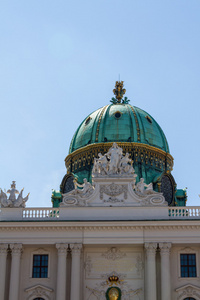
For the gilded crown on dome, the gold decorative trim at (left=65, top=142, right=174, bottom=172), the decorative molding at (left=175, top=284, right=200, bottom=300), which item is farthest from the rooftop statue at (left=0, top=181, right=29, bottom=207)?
the gilded crown on dome

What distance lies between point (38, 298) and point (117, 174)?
8201mm

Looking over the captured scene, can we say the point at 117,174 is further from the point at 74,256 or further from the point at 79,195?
the point at 74,256

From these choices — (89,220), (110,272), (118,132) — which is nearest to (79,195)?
(89,220)

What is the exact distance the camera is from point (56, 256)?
130 feet

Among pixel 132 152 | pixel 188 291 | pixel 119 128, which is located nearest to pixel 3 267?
pixel 188 291

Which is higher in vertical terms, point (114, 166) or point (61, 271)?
point (114, 166)

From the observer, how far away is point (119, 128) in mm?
49281

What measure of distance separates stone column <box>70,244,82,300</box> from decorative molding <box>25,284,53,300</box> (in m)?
1.42

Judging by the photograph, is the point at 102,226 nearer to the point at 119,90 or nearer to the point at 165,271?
the point at 165,271

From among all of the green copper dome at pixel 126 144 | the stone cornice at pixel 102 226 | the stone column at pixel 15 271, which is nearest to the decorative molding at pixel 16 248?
the stone column at pixel 15 271

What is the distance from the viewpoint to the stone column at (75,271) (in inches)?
1501

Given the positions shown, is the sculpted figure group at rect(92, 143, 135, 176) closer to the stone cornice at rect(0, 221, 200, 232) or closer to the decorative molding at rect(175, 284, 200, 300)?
the stone cornice at rect(0, 221, 200, 232)

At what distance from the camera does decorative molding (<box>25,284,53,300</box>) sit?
3878cm

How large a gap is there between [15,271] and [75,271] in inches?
130
